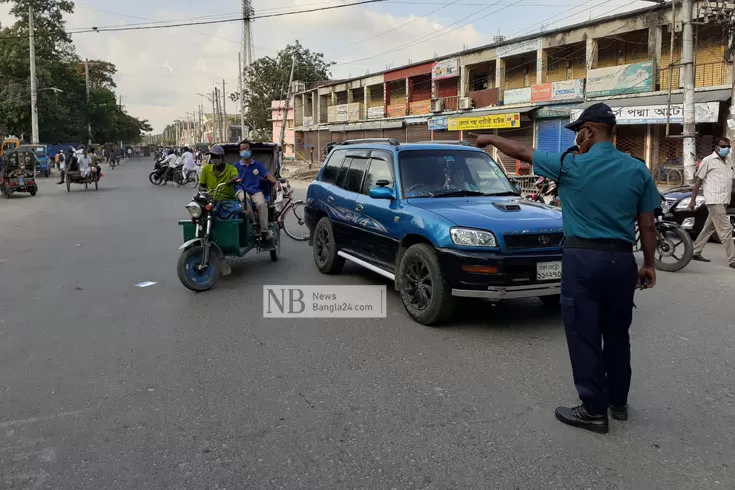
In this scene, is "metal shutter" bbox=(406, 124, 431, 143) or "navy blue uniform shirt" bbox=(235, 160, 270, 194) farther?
"metal shutter" bbox=(406, 124, 431, 143)

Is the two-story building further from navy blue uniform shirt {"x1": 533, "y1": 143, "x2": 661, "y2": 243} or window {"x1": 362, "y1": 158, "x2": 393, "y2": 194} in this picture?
navy blue uniform shirt {"x1": 533, "y1": 143, "x2": 661, "y2": 243}

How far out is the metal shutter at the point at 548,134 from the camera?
27875 millimetres

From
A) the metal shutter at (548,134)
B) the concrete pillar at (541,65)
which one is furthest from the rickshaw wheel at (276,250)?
the concrete pillar at (541,65)

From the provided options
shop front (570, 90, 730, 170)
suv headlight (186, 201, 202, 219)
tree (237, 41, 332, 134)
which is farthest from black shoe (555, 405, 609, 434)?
tree (237, 41, 332, 134)

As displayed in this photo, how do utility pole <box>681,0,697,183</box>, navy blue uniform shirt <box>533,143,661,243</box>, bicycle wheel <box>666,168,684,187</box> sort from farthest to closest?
bicycle wheel <box>666,168,684,187</box> < utility pole <box>681,0,697,183</box> < navy blue uniform shirt <box>533,143,661,243</box>

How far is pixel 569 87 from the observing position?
27.0 metres

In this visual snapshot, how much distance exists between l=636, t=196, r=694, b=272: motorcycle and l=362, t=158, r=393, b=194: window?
388 centimetres

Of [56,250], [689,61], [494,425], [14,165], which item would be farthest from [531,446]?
[14,165]

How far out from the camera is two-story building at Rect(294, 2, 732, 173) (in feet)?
73.2

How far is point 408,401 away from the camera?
4.09 metres

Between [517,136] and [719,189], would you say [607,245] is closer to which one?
[719,189]

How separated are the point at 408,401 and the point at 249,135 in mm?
65765

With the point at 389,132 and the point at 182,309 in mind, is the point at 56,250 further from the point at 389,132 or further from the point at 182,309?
the point at 389,132

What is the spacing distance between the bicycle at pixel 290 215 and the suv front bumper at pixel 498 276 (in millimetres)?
6653
